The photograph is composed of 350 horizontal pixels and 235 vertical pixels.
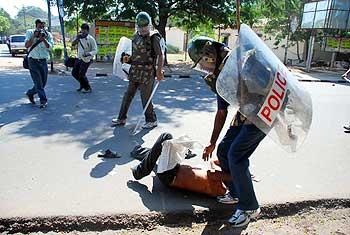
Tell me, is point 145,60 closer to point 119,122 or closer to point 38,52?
point 119,122

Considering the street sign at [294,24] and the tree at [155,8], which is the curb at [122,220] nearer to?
the tree at [155,8]

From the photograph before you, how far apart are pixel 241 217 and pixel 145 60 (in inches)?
132

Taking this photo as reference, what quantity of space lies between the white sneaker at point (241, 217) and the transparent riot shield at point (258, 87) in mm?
739

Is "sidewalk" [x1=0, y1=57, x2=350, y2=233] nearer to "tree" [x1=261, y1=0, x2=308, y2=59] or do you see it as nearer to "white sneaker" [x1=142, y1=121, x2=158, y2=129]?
"white sneaker" [x1=142, y1=121, x2=158, y2=129]

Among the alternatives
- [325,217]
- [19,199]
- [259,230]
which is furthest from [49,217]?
[325,217]

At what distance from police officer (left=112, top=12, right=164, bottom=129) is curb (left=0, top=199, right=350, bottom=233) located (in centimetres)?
288

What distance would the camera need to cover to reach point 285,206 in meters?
3.54

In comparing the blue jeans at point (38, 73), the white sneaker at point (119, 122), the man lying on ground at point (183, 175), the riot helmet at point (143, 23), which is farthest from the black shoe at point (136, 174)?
the blue jeans at point (38, 73)

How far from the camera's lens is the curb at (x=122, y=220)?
9.97 ft

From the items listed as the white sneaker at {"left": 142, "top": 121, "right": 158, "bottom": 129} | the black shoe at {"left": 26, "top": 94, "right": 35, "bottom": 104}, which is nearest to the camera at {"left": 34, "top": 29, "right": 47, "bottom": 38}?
the black shoe at {"left": 26, "top": 94, "right": 35, "bottom": 104}

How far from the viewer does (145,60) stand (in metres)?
5.82

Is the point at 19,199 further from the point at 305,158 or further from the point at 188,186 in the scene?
the point at 305,158

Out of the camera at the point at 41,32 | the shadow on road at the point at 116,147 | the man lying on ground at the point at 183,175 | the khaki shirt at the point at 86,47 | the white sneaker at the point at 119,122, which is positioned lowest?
the shadow on road at the point at 116,147

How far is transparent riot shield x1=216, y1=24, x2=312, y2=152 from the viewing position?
2.75 metres
